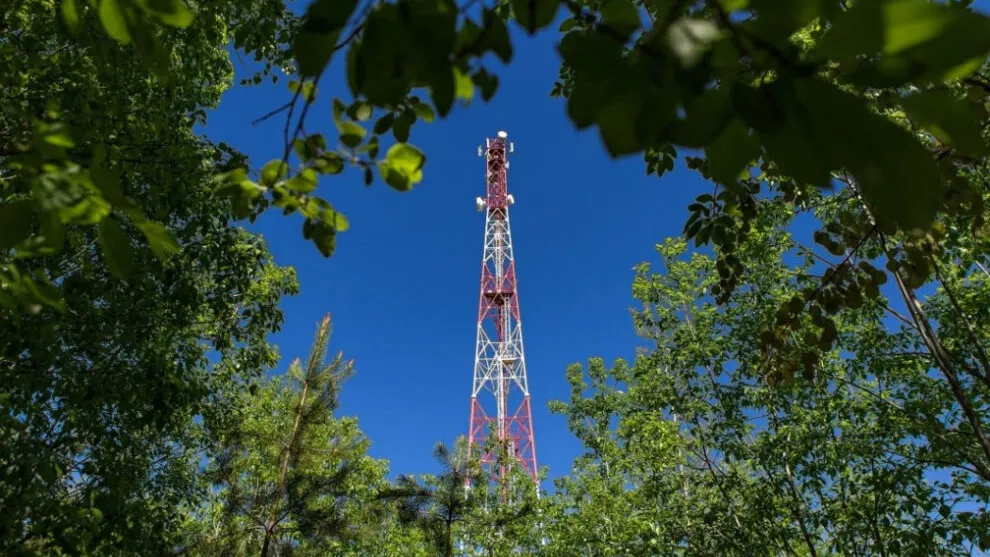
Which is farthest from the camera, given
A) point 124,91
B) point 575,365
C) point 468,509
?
point 575,365

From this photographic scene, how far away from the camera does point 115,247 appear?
0.63 m

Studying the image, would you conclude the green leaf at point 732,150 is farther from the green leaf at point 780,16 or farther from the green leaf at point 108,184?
the green leaf at point 108,184

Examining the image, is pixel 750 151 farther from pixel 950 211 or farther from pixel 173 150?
pixel 173 150

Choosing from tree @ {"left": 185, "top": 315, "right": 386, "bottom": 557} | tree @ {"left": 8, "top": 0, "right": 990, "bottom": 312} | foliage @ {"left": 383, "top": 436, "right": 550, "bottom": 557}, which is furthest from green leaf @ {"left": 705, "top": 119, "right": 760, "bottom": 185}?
foliage @ {"left": 383, "top": 436, "right": 550, "bottom": 557}

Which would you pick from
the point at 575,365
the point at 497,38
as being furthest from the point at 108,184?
the point at 575,365

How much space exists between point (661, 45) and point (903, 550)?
20.4 ft

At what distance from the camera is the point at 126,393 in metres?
3.97

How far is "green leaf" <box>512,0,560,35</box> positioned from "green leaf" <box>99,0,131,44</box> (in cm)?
42

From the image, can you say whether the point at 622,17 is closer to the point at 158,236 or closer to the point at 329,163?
the point at 329,163

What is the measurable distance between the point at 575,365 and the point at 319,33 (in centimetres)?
954

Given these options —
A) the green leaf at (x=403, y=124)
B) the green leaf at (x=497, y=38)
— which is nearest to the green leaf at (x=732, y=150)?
the green leaf at (x=497, y=38)

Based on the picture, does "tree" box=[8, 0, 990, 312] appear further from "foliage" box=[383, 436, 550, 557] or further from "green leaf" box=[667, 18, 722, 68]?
"foliage" box=[383, 436, 550, 557]

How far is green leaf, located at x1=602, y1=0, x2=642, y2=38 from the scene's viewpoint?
1.68 ft

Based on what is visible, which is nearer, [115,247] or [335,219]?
[115,247]
